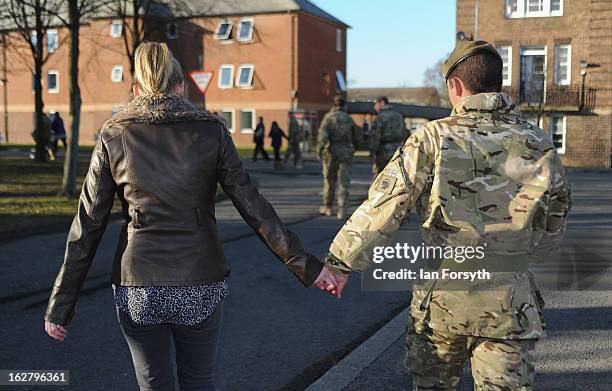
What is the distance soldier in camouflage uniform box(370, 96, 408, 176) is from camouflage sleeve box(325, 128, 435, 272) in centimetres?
981

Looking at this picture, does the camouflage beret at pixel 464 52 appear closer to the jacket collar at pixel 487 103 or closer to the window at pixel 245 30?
the jacket collar at pixel 487 103

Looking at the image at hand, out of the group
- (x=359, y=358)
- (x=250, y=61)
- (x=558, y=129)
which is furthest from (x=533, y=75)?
(x=359, y=358)

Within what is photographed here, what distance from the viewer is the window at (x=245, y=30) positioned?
45031 millimetres

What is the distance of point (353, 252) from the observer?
8.41ft

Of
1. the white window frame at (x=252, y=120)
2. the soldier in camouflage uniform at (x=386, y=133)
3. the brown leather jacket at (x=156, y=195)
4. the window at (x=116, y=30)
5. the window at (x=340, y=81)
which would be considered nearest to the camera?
the brown leather jacket at (x=156, y=195)

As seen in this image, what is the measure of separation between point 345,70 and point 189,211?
49.6 m

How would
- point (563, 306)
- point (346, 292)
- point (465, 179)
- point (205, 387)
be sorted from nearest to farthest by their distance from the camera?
point (465, 179), point (205, 387), point (563, 306), point (346, 292)

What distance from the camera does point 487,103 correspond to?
2.45 metres

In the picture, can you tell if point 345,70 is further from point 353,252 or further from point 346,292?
point 353,252

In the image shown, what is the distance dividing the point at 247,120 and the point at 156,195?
4353 cm

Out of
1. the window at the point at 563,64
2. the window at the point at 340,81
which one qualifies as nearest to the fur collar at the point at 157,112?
the window at the point at 563,64

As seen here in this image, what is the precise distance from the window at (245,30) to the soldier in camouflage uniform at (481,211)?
4395cm

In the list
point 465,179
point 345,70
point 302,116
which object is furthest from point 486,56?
point 345,70

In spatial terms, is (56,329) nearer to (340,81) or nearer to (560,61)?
(560,61)
